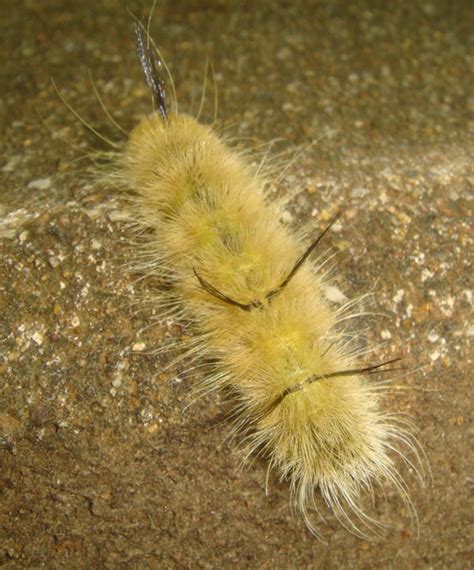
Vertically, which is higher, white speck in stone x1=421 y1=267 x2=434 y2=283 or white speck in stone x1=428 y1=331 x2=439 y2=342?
white speck in stone x1=421 y1=267 x2=434 y2=283

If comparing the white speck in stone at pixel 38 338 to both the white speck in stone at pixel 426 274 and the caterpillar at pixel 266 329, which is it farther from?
the white speck in stone at pixel 426 274

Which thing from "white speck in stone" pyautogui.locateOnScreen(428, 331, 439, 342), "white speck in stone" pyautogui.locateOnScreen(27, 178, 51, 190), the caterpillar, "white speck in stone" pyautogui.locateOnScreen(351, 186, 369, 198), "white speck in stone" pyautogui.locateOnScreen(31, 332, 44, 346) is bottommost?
"white speck in stone" pyautogui.locateOnScreen(31, 332, 44, 346)

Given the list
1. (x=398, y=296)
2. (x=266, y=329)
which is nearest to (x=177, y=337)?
(x=266, y=329)

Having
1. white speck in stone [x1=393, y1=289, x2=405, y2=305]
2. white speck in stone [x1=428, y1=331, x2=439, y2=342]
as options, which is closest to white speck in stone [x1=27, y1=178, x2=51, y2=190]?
white speck in stone [x1=393, y1=289, x2=405, y2=305]

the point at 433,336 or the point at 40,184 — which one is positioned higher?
the point at 433,336

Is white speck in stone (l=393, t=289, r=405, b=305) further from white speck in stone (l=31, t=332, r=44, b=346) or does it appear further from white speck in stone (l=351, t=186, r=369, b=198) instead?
white speck in stone (l=31, t=332, r=44, b=346)

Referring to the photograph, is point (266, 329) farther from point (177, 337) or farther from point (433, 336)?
point (433, 336)
